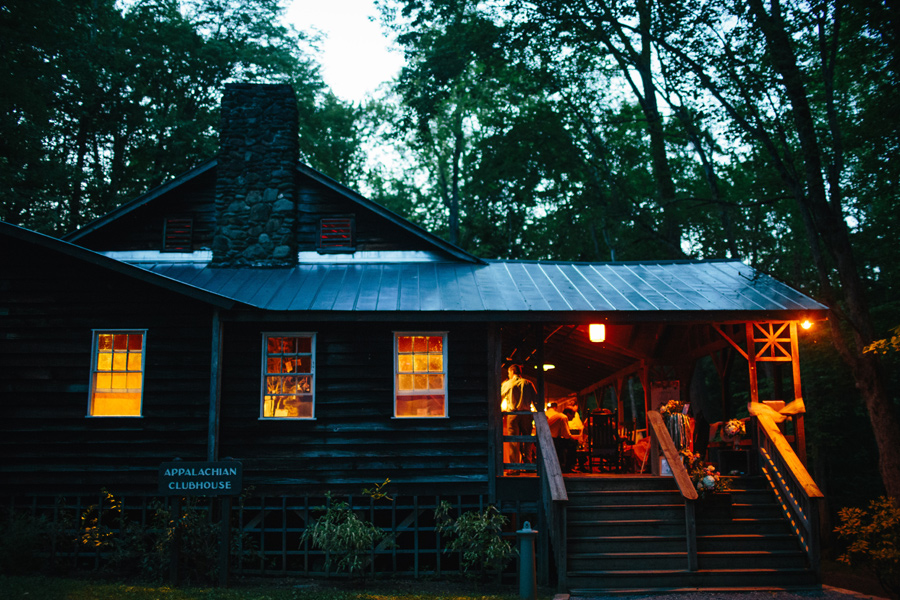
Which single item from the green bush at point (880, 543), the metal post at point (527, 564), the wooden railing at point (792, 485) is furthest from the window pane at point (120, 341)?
the green bush at point (880, 543)

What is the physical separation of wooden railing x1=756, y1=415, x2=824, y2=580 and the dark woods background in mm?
2925

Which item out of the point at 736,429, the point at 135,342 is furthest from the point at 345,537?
the point at 736,429

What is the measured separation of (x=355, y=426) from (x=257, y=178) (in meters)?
5.56

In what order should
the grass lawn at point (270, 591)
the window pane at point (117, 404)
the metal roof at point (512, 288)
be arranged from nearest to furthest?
the grass lawn at point (270, 591), the metal roof at point (512, 288), the window pane at point (117, 404)

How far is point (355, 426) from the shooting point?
1152cm

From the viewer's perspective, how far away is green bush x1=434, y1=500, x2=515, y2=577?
10398 mm

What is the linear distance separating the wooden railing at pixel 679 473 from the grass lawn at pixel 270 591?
1921mm

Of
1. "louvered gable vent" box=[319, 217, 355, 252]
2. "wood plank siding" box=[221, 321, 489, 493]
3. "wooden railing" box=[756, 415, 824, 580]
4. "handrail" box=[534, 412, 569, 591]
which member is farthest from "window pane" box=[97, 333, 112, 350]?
"wooden railing" box=[756, 415, 824, 580]

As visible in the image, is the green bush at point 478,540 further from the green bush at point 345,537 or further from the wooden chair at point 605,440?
the wooden chair at point 605,440

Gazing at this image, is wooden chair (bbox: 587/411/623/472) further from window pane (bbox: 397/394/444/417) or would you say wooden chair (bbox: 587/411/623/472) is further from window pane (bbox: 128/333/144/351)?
window pane (bbox: 128/333/144/351)

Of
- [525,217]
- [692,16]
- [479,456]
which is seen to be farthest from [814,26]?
[525,217]

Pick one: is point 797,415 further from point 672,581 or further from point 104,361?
point 104,361

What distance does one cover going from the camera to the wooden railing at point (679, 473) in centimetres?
937

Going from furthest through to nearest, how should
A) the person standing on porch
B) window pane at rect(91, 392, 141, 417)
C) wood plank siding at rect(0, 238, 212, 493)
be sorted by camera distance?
the person standing on porch
window pane at rect(91, 392, 141, 417)
wood plank siding at rect(0, 238, 212, 493)
